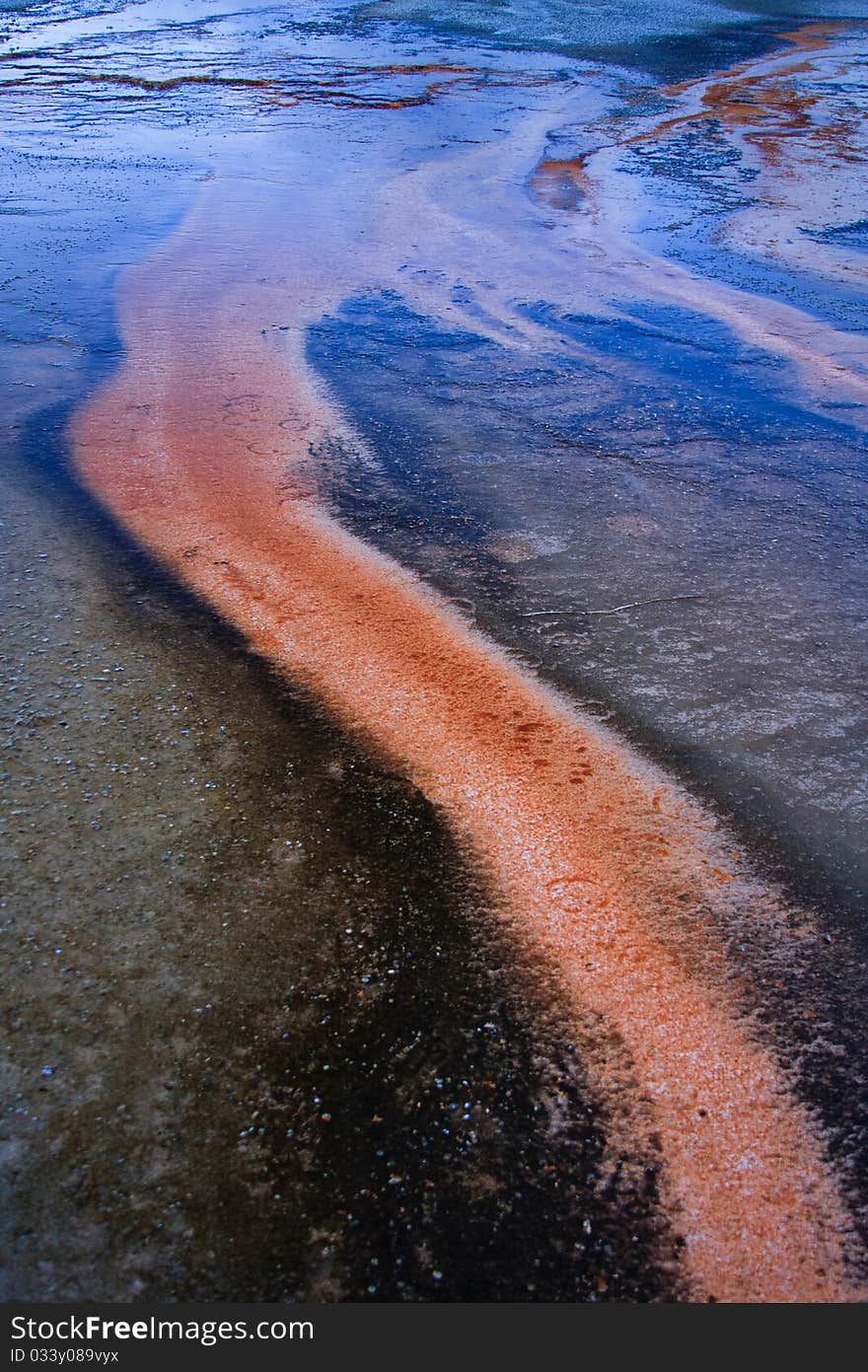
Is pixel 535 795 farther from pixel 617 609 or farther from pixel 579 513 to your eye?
pixel 579 513

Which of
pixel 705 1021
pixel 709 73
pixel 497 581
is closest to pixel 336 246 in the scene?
pixel 497 581

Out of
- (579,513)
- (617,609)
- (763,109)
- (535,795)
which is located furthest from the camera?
(763,109)

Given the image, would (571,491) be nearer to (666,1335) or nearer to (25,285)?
(666,1335)

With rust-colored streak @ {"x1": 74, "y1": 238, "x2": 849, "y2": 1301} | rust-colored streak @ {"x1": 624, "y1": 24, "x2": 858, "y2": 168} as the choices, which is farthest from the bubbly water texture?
rust-colored streak @ {"x1": 624, "y1": 24, "x2": 858, "y2": 168}

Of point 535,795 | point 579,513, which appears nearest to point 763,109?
point 579,513

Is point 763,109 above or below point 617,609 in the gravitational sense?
above

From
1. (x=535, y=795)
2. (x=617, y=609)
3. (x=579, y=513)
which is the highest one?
(x=579, y=513)

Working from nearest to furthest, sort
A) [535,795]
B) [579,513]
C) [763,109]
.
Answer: [535,795], [579,513], [763,109]

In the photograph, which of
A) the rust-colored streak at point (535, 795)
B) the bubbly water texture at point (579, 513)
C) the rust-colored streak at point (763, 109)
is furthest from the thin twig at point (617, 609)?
the rust-colored streak at point (763, 109)

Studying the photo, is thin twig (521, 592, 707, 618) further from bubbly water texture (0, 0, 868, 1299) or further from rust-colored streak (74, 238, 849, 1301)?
rust-colored streak (74, 238, 849, 1301)
